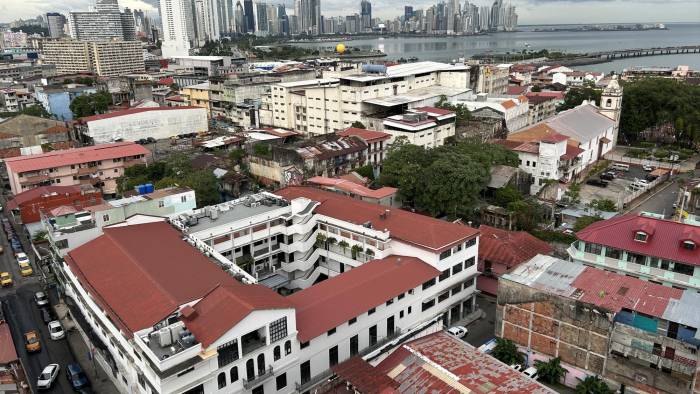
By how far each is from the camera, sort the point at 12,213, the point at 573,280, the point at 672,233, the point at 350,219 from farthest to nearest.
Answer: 1. the point at 12,213
2. the point at 350,219
3. the point at 672,233
4. the point at 573,280

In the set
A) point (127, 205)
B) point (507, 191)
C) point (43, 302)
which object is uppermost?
point (127, 205)

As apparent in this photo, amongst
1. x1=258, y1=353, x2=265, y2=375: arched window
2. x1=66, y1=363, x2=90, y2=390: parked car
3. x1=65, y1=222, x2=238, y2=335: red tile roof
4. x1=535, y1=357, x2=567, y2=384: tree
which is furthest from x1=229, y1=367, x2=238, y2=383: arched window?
x1=535, y1=357, x2=567, y2=384: tree

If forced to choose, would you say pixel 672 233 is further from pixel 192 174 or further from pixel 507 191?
pixel 192 174

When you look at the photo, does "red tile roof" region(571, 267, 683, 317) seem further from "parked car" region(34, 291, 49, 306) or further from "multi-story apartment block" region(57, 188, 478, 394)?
"parked car" region(34, 291, 49, 306)

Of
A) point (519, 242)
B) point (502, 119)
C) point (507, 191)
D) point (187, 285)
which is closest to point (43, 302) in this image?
point (187, 285)

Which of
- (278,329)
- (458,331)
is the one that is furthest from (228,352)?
(458,331)

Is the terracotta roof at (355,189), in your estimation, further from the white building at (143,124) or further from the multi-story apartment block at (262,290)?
the white building at (143,124)

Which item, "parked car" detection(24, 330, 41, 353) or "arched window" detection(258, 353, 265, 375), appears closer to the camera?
"arched window" detection(258, 353, 265, 375)

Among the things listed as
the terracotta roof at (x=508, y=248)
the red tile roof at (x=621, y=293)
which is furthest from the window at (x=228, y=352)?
the terracotta roof at (x=508, y=248)
